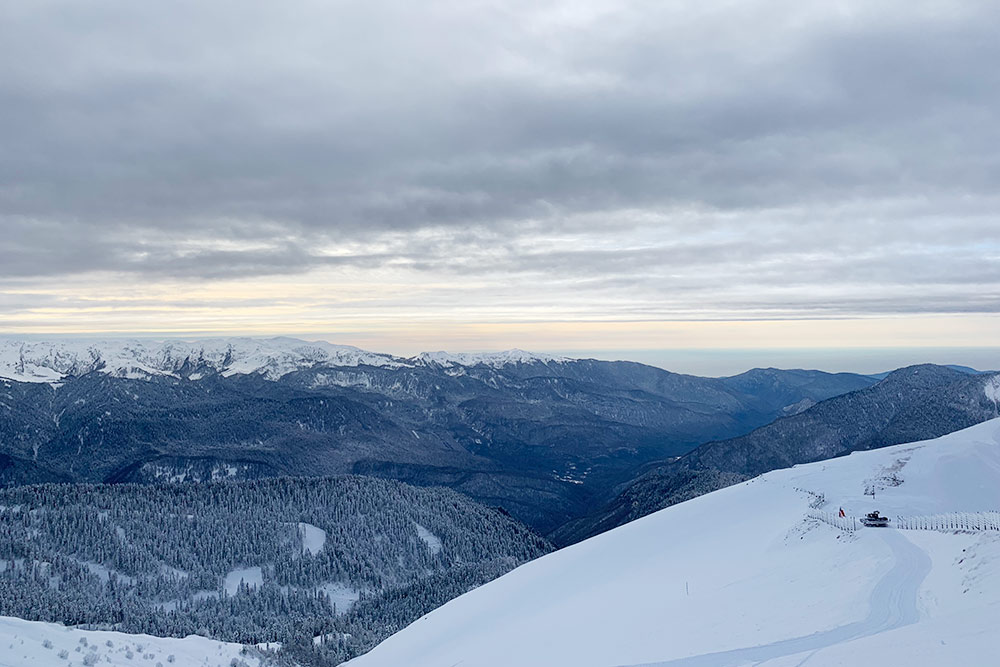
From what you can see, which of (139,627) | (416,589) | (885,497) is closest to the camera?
(885,497)

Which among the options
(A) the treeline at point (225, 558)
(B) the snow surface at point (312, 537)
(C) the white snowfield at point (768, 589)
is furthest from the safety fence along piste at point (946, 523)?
(B) the snow surface at point (312, 537)

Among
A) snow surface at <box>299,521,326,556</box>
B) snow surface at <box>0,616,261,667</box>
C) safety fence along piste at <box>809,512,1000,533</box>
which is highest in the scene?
safety fence along piste at <box>809,512,1000,533</box>

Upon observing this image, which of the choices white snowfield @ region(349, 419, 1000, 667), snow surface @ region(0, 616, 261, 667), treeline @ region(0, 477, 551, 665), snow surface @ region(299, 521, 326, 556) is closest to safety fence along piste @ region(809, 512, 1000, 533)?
white snowfield @ region(349, 419, 1000, 667)

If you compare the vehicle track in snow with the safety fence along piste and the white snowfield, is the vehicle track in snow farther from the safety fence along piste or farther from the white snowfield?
the safety fence along piste

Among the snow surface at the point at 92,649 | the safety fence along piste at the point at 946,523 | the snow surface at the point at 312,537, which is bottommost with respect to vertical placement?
the snow surface at the point at 312,537

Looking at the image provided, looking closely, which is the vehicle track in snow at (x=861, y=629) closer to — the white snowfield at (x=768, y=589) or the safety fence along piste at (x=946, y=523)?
the white snowfield at (x=768, y=589)

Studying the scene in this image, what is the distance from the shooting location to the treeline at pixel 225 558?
12006 cm

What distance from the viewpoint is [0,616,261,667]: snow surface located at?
30422mm

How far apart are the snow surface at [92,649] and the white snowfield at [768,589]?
42.1 ft

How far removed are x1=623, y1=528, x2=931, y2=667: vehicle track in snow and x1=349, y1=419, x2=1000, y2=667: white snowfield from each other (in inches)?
3.4

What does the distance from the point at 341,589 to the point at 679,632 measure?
145m

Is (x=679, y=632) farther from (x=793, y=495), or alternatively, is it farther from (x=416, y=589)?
(x=416, y=589)

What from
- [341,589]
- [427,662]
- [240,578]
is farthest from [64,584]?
[427,662]

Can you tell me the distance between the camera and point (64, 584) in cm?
13625
